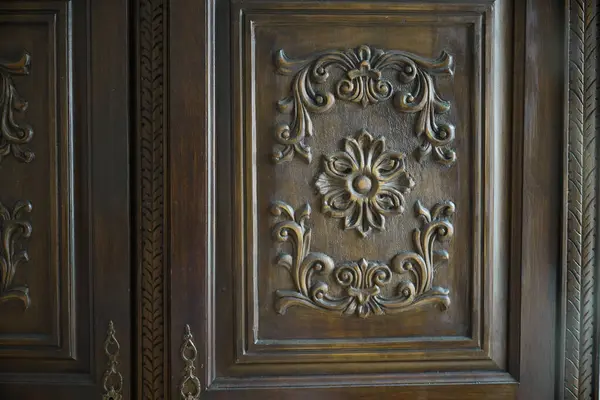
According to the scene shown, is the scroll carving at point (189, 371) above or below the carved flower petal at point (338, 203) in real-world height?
below

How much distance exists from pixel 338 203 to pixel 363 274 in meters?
0.11

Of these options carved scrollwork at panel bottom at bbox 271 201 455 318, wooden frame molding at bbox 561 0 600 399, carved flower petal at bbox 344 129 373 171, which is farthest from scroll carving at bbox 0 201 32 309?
wooden frame molding at bbox 561 0 600 399

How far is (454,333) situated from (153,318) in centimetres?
44

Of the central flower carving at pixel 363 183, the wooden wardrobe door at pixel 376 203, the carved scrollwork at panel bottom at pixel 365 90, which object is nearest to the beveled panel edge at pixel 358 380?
the wooden wardrobe door at pixel 376 203

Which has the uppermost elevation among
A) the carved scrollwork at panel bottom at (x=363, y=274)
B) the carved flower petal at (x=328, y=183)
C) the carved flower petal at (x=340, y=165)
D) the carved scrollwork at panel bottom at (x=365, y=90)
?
the carved scrollwork at panel bottom at (x=365, y=90)

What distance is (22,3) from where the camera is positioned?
2.49 ft

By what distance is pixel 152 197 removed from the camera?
77 centimetres

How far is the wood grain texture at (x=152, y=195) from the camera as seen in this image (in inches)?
29.9

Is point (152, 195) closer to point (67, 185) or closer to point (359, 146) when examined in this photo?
point (67, 185)

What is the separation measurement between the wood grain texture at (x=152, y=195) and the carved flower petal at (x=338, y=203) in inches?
9.4

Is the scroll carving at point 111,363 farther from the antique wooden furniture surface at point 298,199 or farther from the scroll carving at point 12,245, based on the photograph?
the scroll carving at point 12,245

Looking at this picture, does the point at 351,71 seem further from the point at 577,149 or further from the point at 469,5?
the point at 577,149

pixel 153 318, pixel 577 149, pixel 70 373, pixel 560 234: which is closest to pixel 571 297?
pixel 560 234

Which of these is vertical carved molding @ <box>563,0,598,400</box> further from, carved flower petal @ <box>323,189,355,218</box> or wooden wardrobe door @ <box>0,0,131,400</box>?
wooden wardrobe door @ <box>0,0,131,400</box>
